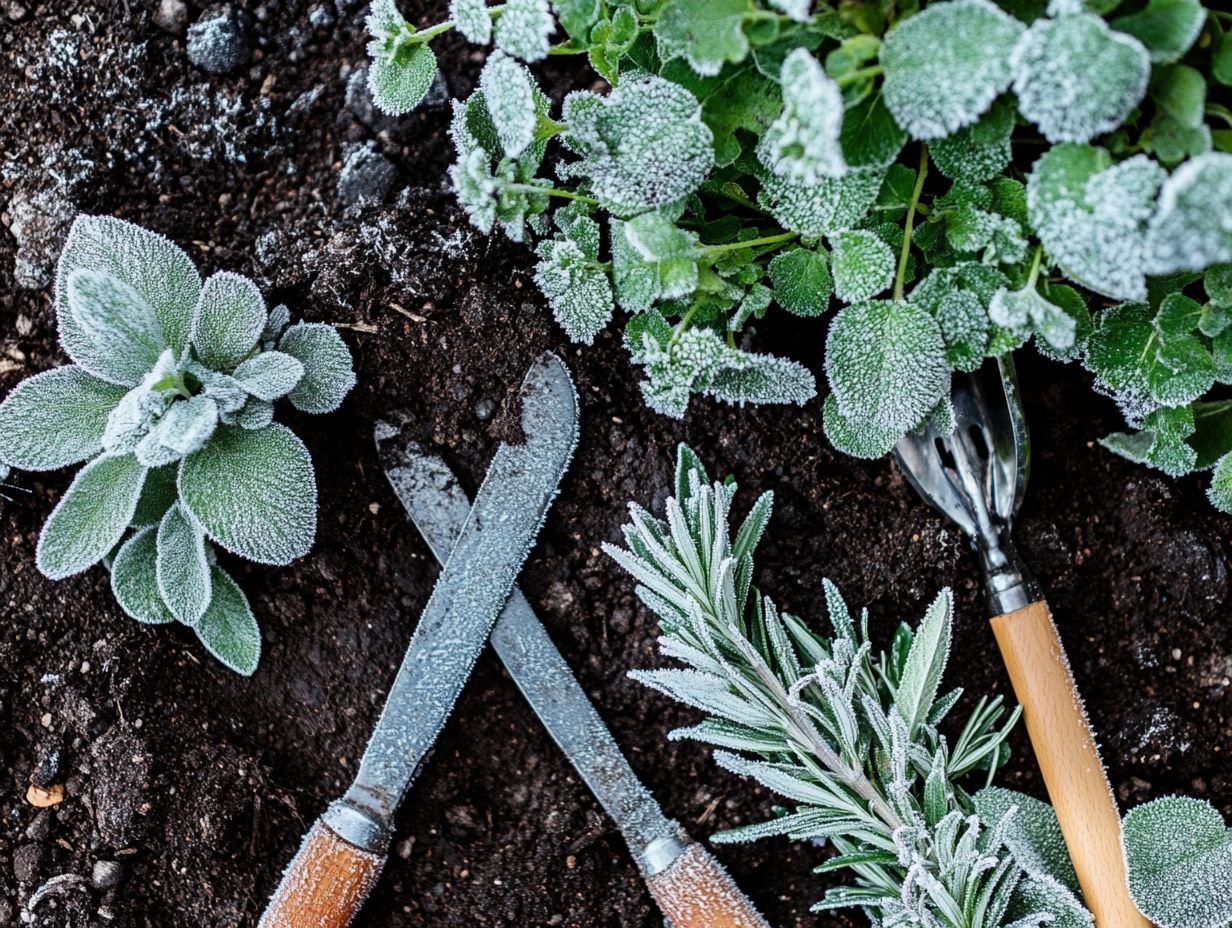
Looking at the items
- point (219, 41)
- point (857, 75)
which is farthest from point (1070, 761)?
point (219, 41)

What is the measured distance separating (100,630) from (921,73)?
82 centimetres

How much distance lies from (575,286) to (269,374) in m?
0.25

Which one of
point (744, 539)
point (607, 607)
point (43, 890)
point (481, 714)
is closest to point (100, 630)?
point (43, 890)

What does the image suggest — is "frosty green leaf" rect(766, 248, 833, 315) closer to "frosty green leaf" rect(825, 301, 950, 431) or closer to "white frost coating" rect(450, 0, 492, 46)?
"frosty green leaf" rect(825, 301, 950, 431)

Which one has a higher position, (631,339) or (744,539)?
(631,339)

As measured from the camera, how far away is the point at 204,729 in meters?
1.01

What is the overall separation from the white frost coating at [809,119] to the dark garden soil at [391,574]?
0.33 m

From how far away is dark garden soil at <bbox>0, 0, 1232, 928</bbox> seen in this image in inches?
39.0

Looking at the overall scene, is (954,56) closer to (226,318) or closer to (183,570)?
(226,318)

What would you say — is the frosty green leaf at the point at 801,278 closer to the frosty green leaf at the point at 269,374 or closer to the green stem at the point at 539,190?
the green stem at the point at 539,190

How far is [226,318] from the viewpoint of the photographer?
0.91 metres

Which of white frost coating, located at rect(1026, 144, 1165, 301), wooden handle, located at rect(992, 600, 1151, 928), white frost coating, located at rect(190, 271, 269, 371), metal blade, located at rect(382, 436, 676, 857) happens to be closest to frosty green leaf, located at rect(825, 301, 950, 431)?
white frost coating, located at rect(1026, 144, 1165, 301)

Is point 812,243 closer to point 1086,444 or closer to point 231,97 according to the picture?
point 1086,444

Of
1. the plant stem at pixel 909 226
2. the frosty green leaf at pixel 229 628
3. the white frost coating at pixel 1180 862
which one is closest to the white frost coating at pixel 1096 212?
the plant stem at pixel 909 226
